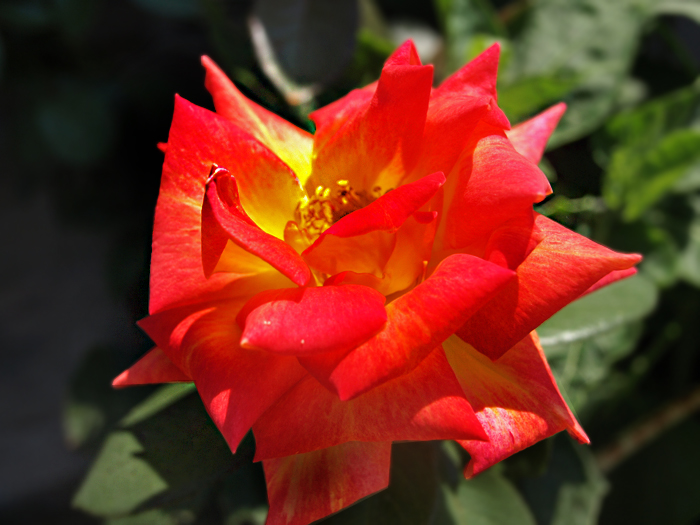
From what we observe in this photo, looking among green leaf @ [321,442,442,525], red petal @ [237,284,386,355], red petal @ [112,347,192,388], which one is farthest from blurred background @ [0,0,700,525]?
red petal @ [237,284,386,355]

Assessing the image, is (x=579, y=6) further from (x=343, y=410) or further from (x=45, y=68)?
(x=45, y=68)

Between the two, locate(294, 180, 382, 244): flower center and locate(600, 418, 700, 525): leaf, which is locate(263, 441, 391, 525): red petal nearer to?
locate(294, 180, 382, 244): flower center

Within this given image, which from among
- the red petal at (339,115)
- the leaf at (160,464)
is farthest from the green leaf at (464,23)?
the leaf at (160,464)

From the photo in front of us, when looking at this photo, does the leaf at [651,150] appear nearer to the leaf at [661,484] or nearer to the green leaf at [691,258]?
the green leaf at [691,258]

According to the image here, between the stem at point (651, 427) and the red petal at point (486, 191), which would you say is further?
the stem at point (651, 427)

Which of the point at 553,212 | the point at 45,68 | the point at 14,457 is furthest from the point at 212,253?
the point at 14,457

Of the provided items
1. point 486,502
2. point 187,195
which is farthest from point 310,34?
point 486,502

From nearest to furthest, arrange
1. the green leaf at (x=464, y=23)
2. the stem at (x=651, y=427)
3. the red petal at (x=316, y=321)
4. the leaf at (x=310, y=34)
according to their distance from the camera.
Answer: the red petal at (x=316, y=321) < the leaf at (x=310, y=34) < the green leaf at (x=464, y=23) < the stem at (x=651, y=427)
